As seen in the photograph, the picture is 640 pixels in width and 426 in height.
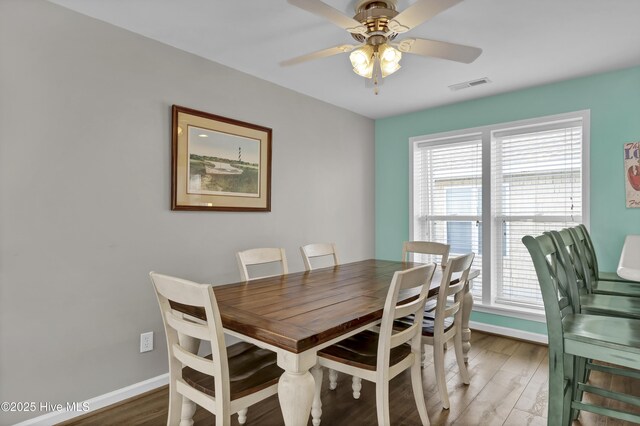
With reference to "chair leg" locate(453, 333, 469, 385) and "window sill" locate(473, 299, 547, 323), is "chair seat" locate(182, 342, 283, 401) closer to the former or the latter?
"chair leg" locate(453, 333, 469, 385)

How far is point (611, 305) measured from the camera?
2025mm

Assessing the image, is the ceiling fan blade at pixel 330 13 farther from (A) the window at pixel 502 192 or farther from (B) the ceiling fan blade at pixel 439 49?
(A) the window at pixel 502 192

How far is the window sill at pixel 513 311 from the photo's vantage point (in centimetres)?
325

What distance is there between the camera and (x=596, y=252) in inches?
118

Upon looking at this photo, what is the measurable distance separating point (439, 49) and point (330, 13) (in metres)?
0.66

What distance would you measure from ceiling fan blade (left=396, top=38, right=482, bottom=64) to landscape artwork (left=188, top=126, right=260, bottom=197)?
1.52m

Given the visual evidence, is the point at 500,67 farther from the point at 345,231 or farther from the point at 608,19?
the point at 345,231

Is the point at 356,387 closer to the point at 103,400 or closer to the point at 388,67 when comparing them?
the point at 103,400

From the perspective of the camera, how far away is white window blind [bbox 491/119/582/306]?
3.19 metres

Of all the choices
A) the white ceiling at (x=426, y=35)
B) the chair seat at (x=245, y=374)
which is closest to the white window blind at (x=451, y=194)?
the white ceiling at (x=426, y=35)

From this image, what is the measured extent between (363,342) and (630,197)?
260cm

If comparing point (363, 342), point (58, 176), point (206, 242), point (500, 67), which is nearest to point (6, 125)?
point (58, 176)

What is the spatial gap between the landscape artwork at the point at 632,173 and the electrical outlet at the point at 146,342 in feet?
12.5

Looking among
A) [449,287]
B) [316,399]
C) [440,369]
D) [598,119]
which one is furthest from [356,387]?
[598,119]
